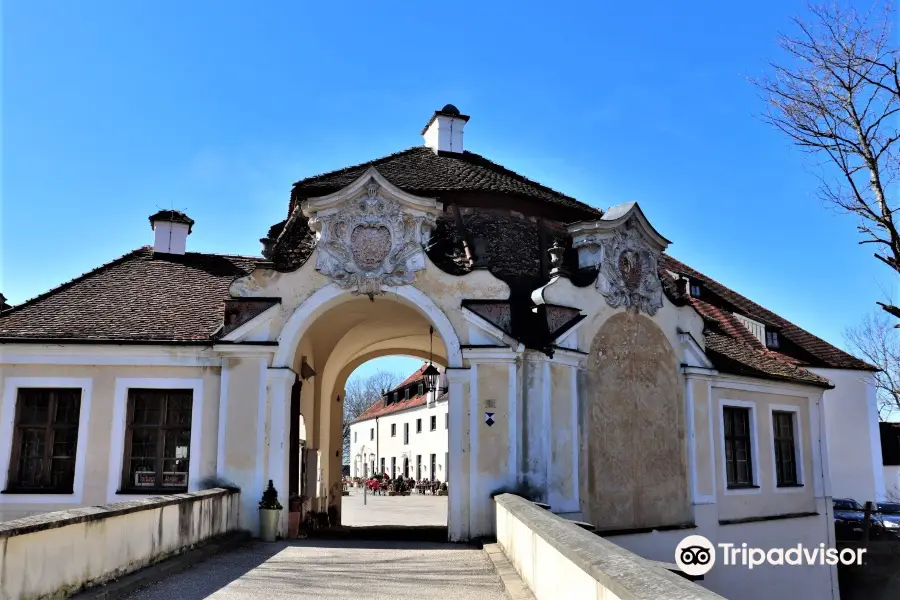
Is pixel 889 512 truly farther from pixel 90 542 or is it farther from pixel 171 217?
pixel 90 542

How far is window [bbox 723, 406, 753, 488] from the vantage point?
19234 millimetres

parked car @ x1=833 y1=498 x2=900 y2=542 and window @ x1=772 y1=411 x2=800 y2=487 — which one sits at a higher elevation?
window @ x1=772 y1=411 x2=800 y2=487

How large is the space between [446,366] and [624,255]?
441cm

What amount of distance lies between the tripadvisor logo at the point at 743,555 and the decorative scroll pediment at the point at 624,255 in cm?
481

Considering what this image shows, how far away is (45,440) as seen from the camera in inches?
613

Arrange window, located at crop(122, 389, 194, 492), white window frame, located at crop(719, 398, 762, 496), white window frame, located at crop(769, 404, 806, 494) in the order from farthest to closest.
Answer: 1. white window frame, located at crop(769, 404, 806, 494)
2. white window frame, located at crop(719, 398, 762, 496)
3. window, located at crop(122, 389, 194, 492)

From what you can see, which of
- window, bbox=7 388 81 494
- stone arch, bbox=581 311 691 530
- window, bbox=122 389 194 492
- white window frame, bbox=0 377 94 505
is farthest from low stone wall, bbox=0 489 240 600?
stone arch, bbox=581 311 691 530

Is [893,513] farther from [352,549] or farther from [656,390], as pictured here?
[352,549]

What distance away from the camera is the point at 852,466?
3216 centimetres

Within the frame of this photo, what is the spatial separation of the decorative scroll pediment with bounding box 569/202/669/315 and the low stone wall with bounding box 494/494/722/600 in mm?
6957

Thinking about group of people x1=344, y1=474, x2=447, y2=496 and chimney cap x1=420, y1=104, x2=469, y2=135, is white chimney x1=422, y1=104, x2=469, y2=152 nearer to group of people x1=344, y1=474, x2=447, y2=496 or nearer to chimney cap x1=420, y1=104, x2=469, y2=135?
chimney cap x1=420, y1=104, x2=469, y2=135

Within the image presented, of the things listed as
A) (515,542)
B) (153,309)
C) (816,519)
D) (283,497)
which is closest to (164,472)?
(283,497)

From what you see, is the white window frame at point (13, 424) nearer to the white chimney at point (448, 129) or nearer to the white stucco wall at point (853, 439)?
the white chimney at point (448, 129)

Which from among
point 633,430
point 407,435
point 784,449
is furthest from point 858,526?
point 407,435
